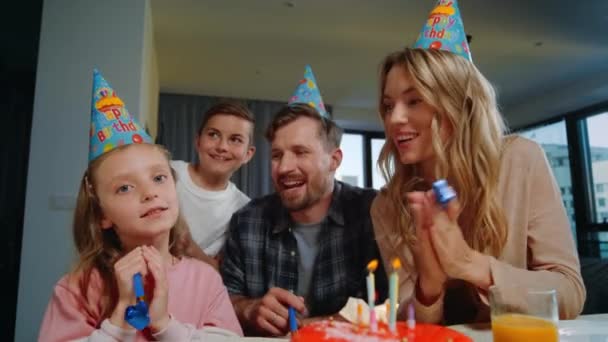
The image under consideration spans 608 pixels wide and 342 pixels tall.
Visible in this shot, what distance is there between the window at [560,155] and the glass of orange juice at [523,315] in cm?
518

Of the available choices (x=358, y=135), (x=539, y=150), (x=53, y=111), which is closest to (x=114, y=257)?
(x=539, y=150)

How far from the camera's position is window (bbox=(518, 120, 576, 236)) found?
5395 mm

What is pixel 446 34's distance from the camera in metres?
1.29

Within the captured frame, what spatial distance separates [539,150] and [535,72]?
13.8 feet

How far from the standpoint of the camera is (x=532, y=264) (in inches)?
43.5

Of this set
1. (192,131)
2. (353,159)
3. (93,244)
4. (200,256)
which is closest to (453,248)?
(93,244)

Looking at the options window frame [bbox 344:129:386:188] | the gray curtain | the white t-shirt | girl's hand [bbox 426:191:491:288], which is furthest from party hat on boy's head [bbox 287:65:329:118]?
window frame [bbox 344:129:386:188]

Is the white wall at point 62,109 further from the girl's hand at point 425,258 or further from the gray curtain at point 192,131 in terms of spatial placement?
the gray curtain at point 192,131

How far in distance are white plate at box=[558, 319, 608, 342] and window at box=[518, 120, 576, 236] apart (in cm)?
496

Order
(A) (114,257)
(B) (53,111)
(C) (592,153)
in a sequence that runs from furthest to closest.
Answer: (C) (592,153), (B) (53,111), (A) (114,257)

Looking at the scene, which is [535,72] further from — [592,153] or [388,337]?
[388,337]

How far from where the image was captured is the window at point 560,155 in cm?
539

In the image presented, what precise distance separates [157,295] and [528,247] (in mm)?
915

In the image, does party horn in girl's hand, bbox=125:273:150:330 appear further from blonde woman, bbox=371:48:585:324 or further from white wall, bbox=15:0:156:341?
white wall, bbox=15:0:156:341
